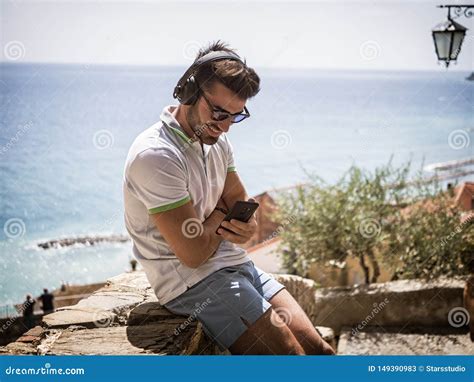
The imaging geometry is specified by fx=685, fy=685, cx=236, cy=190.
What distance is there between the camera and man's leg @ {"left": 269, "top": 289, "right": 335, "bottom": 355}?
2773mm

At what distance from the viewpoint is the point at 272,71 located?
4.13 metres

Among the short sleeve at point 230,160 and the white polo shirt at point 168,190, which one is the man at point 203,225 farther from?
the short sleeve at point 230,160

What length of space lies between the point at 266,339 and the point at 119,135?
8.09 feet

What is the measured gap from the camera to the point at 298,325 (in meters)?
2.78

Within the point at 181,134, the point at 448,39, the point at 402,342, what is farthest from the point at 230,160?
the point at 402,342

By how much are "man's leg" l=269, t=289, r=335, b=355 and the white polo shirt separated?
9.2 inches

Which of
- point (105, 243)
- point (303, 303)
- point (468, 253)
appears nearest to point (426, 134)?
point (468, 253)

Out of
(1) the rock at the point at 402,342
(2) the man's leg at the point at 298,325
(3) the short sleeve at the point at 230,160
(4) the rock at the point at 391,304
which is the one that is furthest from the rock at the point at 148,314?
(1) the rock at the point at 402,342

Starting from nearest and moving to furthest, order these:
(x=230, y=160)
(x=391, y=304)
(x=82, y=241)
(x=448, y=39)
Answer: (x=230, y=160), (x=448, y=39), (x=391, y=304), (x=82, y=241)

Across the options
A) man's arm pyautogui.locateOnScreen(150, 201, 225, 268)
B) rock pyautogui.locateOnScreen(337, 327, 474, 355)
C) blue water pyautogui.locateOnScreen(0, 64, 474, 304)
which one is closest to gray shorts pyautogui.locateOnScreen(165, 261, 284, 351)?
man's arm pyautogui.locateOnScreen(150, 201, 225, 268)

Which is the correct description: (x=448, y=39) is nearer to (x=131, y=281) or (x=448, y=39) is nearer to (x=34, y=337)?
(x=131, y=281)

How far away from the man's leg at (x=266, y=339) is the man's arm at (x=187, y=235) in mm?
304

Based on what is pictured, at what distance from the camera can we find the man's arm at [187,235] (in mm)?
2479

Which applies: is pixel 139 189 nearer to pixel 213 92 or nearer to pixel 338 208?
pixel 213 92
